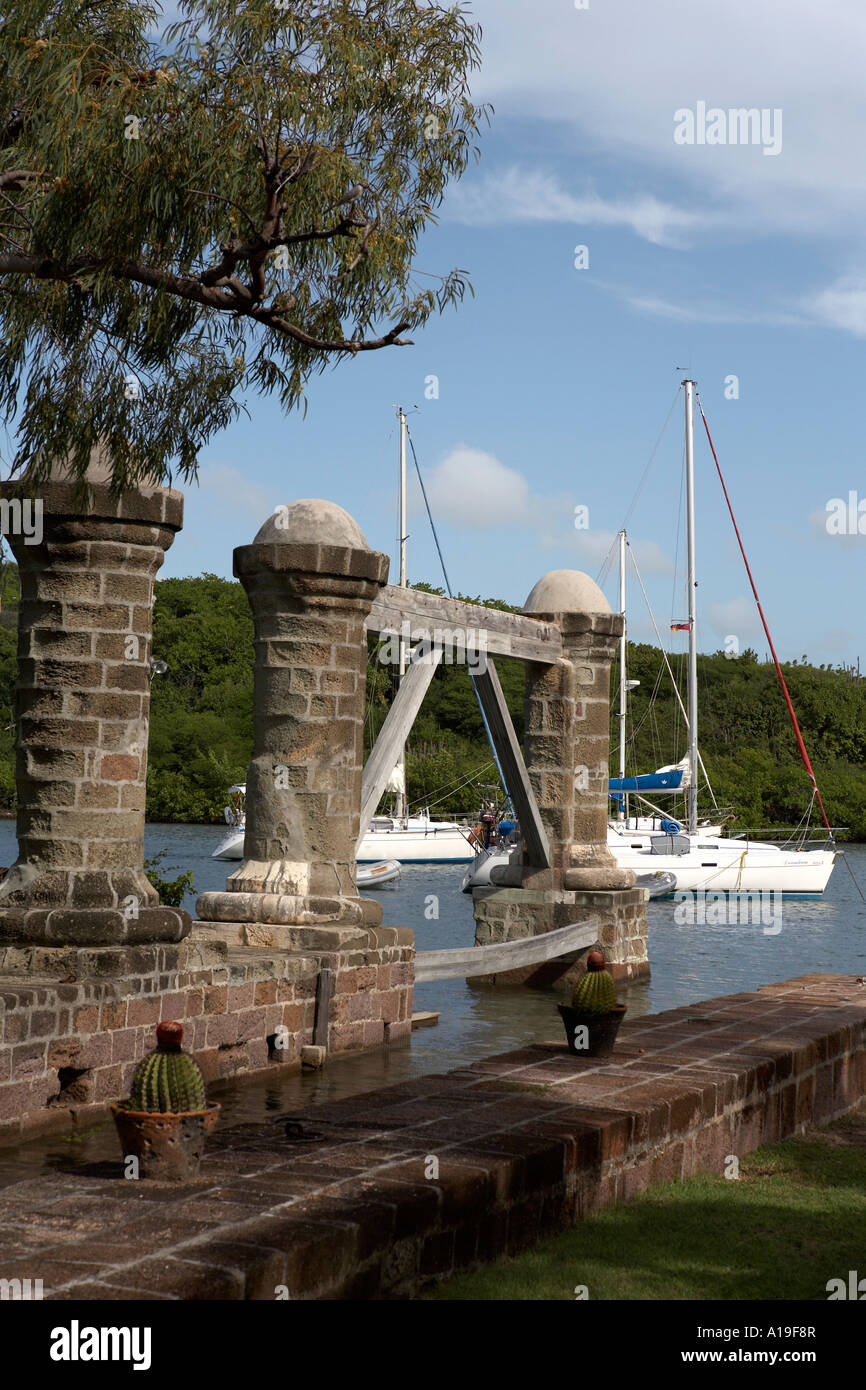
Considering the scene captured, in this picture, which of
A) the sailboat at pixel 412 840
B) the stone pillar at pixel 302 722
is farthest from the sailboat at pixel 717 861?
the stone pillar at pixel 302 722

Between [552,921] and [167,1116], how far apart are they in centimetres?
1015

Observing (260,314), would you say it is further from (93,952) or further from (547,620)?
(547,620)

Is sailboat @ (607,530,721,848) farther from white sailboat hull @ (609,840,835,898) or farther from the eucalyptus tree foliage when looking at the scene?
the eucalyptus tree foliage

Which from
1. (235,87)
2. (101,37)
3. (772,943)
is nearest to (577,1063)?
(235,87)

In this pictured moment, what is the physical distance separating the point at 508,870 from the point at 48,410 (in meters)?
8.28

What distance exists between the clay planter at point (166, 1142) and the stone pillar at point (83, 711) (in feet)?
10.3

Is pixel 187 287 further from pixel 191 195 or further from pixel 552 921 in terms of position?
pixel 552 921

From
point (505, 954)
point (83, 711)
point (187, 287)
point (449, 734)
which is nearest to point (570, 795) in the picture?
point (505, 954)

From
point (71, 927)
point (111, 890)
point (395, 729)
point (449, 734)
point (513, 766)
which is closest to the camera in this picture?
point (71, 927)

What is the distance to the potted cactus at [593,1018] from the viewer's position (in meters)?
6.95

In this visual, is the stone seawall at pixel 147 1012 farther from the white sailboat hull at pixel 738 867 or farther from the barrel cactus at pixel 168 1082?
the white sailboat hull at pixel 738 867

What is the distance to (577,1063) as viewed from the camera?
22.2 feet

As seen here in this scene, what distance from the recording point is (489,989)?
14.6 m
